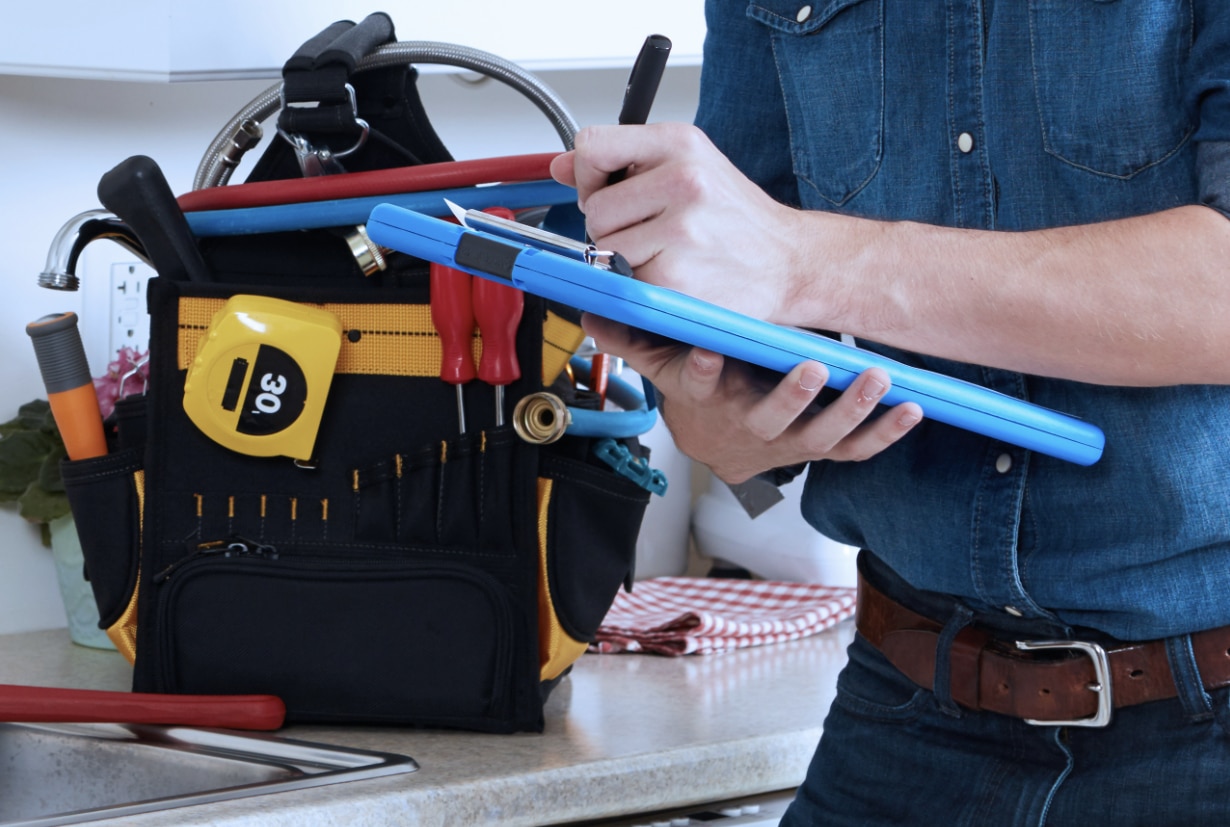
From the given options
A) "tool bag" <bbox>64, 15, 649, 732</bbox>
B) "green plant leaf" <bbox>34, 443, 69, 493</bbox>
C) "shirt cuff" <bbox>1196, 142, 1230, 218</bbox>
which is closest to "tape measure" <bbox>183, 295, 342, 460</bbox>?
"tool bag" <bbox>64, 15, 649, 732</bbox>

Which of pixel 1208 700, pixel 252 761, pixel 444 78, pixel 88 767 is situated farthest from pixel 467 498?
pixel 444 78

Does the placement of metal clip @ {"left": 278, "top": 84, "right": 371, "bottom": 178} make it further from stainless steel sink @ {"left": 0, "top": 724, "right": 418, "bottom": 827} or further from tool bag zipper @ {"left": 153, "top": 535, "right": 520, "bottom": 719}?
stainless steel sink @ {"left": 0, "top": 724, "right": 418, "bottom": 827}

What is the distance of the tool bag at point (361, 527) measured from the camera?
86 centimetres

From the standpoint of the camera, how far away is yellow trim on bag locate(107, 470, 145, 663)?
2.90ft

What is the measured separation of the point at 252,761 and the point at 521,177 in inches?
18.0

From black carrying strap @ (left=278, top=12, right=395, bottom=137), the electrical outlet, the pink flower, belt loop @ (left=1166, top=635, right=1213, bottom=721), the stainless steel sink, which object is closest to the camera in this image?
belt loop @ (left=1166, top=635, right=1213, bottom=721)

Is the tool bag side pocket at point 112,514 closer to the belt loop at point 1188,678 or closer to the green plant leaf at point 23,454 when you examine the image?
the green plant leaf at point 23,454

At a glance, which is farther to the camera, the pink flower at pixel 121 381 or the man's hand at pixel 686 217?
the pink flower at pixel 121 381

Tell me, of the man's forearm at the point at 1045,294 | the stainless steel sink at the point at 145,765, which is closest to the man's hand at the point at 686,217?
the man's forearm at the point at 1045,294

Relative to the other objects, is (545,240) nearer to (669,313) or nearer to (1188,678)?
(669,313)

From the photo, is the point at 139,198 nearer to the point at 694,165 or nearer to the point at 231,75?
the point at 231,75

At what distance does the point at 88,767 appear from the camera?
2.83 ft

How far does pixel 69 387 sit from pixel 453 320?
31cm

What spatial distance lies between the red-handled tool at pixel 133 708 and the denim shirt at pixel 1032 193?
411 millimetres
